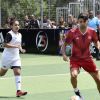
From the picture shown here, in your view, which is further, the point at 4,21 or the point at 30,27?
the point at 4,21

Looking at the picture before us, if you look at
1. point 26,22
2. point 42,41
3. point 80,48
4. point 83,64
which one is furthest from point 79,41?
point 26,22

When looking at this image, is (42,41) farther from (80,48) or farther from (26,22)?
(80,48)

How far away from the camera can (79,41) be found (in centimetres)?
1024

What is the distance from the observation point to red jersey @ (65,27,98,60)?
33.6 ft

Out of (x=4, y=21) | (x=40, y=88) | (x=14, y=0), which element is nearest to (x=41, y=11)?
(x=4, y=21)

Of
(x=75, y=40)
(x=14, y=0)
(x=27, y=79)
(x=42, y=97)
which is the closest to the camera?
(x=75, y=40)

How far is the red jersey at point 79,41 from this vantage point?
403 inches

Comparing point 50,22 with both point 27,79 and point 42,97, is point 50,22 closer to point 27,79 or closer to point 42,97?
point 27,79

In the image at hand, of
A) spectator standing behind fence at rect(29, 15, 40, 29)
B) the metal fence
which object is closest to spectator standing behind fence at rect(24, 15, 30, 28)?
spectator standing behind fence at rect(29, 15, 40, 29)

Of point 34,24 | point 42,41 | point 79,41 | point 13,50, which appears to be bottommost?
point 42,41

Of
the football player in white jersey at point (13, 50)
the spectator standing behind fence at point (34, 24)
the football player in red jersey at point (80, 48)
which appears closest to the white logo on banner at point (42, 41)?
the spectator standing behind fence at point (34, 24)

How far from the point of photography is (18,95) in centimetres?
1133

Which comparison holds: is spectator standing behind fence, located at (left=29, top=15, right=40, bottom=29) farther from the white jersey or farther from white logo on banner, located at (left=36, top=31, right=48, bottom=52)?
the white jersey

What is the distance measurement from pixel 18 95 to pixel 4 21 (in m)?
18.5
